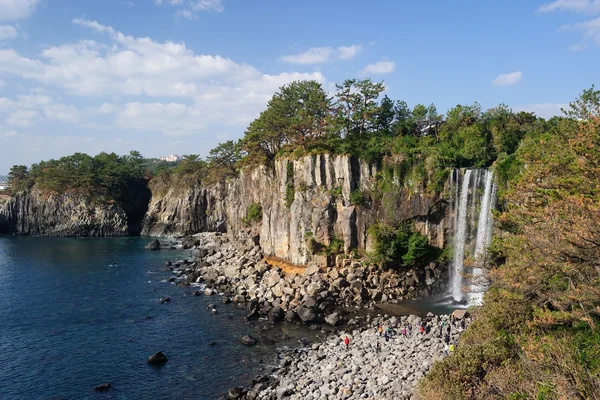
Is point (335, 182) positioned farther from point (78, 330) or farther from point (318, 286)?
point (78, 330)

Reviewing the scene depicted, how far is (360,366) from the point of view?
3184 cm

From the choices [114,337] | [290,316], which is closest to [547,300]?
[290,316]

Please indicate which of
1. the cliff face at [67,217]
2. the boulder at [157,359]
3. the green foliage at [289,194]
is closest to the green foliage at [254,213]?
the green foliage at [289,194]

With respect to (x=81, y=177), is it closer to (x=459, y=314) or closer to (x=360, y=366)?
(x=360, y=366)

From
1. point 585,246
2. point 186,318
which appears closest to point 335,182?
point 186,318

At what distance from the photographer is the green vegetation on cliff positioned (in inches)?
664

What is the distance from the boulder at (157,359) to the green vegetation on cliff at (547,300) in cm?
2310

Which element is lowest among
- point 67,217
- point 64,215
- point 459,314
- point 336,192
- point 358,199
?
point 459,314

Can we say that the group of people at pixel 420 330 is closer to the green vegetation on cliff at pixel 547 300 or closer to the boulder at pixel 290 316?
the boulder at pixel 290 316

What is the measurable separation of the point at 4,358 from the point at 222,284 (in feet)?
84.3

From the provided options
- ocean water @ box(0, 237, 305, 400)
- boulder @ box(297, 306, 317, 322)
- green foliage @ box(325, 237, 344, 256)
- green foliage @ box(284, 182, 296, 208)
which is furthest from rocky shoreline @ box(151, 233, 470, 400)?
green foliage @ box(284, 182, 296, 208)

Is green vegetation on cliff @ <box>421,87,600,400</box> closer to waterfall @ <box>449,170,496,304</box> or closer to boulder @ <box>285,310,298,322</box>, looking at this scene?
waterfall @ <box>449,170,496,304</box>

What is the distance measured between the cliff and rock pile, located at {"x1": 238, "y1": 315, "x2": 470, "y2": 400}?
82362 mm

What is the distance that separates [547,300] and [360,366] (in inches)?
602
